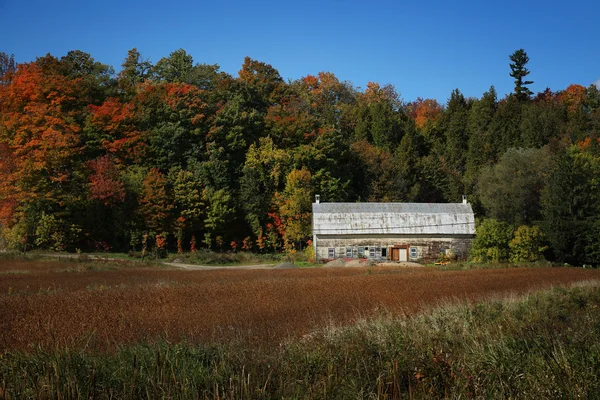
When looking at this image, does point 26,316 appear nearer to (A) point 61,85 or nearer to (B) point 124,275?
(B) point 124,275

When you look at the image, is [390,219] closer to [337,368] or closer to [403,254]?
[403,254]

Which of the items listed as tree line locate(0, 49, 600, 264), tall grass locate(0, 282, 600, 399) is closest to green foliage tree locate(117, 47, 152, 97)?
tree line locate(0, 49, 600, 264)

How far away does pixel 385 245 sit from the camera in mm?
50250

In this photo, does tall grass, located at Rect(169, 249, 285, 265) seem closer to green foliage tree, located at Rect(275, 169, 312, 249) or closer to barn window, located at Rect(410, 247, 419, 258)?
green foliage tree, located at Rect(275, 169, 312, 249)

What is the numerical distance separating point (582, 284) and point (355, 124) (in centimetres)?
5892

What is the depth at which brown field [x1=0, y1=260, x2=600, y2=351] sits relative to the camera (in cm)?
1238

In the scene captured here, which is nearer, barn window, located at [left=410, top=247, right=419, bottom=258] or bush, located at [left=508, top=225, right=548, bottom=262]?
bush, located at [left=508, top=225, right=548, bottom=262]

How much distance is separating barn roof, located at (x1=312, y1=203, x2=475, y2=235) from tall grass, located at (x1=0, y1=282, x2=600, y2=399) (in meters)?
38.7

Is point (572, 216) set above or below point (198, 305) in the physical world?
above

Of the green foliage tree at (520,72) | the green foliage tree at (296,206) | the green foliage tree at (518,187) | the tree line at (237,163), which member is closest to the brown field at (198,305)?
the tree line at (237,163)

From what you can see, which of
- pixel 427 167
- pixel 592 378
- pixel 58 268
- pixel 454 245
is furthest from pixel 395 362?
pixel 427 167

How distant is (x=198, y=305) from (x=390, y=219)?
116 feet

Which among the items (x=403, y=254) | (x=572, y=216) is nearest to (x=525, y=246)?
(x=572, y=216)

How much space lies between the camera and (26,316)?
15.0m
